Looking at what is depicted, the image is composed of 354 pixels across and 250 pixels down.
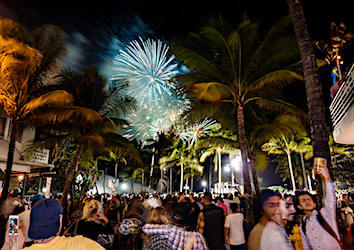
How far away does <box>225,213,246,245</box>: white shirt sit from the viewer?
235 inches

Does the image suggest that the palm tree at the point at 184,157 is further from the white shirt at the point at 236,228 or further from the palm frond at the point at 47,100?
the white shirt at the point at 236,228

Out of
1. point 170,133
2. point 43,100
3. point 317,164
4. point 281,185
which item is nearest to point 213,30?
point 43,100

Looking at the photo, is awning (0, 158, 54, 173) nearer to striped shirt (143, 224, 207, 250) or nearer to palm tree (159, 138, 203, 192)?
striped shirt (143, 224, 207, 250)

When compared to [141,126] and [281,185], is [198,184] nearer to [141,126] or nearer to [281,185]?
[281,185]

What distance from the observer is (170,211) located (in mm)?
3436

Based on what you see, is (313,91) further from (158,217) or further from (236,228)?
(158,217)

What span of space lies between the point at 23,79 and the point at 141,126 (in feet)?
68.0

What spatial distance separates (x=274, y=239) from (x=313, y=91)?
3.51 m

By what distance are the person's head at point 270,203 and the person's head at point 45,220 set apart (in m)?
2.45

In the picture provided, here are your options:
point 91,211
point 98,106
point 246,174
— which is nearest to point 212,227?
point 91,211

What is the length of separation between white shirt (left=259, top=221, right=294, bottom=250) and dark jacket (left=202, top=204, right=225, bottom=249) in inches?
88.4

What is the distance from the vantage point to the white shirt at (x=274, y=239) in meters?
2.86

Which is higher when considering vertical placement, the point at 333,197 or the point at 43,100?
the point at 43,100

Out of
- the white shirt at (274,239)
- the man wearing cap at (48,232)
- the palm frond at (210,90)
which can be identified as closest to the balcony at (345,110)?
the white shirt at (274,239)
